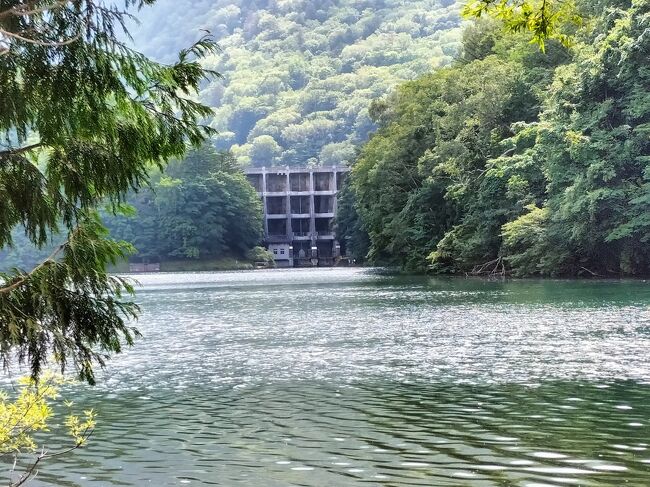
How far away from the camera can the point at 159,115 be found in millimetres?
6707

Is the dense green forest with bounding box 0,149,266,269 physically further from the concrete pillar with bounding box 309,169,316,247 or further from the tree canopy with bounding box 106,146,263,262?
the concrete pillar with bounding box 309,169,316,247

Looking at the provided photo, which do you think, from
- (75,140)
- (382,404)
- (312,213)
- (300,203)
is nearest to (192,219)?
(312,213)

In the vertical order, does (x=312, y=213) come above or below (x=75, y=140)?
above

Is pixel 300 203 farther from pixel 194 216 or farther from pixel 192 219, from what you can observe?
pixel 192 219

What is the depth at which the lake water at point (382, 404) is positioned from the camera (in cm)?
978

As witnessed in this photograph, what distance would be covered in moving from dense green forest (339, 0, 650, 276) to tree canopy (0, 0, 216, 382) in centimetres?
2888

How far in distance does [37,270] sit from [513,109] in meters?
51.3

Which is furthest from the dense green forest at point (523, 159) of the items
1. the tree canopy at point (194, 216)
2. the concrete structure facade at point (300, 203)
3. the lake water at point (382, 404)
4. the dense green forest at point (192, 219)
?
the concrete structure facade at point (300, 203)

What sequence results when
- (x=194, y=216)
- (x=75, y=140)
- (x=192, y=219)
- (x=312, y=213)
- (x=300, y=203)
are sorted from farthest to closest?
(x=300, y=203) < (x=312, y=213) < (x=194, y=216) < (x=192, y=219) < (x=75, y=140)

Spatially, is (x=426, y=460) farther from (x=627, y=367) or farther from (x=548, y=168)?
(x=548, y=168)

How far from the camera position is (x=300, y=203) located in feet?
498

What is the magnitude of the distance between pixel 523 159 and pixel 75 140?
4474 cm

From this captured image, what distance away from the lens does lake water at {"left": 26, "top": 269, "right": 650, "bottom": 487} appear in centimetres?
978

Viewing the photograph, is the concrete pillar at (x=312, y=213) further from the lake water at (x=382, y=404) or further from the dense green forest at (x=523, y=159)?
the lake water at (x=382, y=404)
